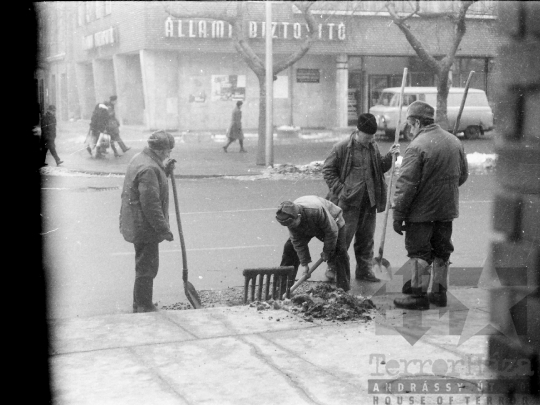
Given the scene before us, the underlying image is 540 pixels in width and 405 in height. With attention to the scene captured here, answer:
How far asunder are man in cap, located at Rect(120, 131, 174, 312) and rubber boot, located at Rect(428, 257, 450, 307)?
229 cm

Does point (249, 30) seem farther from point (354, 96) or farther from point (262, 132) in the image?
point (262, 132)

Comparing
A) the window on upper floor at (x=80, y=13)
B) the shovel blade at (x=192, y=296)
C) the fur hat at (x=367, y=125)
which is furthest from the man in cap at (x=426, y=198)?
the window on upper floor at (x=80, y=13)

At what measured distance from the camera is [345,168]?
7953 mm

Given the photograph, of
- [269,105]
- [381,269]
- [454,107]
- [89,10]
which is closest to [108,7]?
[89,10]

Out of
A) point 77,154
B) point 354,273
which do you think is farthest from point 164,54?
point 354,273

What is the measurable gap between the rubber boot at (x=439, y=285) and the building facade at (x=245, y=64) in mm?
26018

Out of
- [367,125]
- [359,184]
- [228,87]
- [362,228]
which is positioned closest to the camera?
[367,125]

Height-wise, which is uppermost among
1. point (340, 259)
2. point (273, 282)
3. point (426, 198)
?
point (426, 198)

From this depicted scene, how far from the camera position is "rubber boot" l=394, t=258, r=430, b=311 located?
645cm

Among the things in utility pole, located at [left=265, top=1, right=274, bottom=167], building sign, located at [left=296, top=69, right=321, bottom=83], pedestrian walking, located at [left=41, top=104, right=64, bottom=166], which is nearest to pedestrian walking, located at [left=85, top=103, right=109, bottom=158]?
pedestrian walking, located at [left=41, top=104, right=64, bottom=166]

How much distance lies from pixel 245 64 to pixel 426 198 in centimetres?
2837

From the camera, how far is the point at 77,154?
24359 millimetres

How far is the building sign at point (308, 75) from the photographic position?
35.0m

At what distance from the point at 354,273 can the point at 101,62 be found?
32.9 metres
